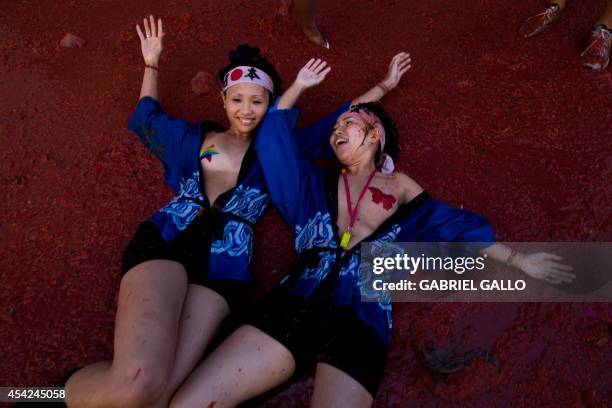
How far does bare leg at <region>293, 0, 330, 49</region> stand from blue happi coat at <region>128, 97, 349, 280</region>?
3.27ft

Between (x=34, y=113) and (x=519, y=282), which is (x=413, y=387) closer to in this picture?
(x=519, y=282)

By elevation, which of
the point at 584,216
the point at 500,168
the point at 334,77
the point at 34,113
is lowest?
the point at 584,216

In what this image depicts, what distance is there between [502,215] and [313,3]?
1.78 meters

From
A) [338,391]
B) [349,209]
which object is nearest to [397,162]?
[349,209]

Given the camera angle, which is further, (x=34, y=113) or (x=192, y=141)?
(x=34, y=113)

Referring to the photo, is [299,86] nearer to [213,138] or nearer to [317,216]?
[213,138]

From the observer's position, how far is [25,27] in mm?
3186

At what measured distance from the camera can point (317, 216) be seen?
7.04 feet

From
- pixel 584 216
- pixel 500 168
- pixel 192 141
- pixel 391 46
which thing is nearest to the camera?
pixel 192 141

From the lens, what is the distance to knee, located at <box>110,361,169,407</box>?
1.59 metres

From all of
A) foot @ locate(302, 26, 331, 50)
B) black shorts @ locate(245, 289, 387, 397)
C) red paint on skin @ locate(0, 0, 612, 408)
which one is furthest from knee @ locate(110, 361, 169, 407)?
foot @ locate(302, 26, 331, 50)

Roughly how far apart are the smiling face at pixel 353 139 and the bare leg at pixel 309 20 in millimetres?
1121

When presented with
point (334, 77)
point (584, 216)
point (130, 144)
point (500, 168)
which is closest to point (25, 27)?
point (130, 144)

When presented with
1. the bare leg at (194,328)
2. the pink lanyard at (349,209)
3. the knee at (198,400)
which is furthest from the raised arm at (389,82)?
the knee at (198,400)
